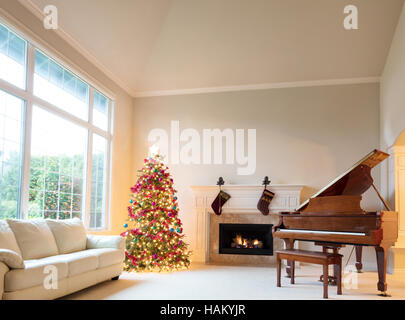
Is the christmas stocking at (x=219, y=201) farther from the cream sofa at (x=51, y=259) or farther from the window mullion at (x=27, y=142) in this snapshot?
the window mullion at (x=27, y=142)

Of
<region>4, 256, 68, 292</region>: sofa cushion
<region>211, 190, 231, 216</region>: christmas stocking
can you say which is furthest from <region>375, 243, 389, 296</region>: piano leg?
<region>4, 256, 68, 292</region>: sofa cushion

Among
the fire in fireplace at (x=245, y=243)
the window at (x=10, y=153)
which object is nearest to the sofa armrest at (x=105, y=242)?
the window at (x=10, y=153)

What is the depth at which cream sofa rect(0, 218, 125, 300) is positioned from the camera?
11.3 feet

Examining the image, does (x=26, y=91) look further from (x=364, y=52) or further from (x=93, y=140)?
(x=364, y=52)

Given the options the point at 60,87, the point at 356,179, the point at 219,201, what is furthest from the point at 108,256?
the point at 356,179

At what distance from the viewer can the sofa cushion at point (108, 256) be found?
4.81 meters

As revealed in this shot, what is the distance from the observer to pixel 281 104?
743 cm

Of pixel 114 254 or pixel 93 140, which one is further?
pixel 93 140

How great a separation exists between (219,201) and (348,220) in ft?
9.37

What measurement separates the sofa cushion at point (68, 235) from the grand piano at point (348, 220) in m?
2.65

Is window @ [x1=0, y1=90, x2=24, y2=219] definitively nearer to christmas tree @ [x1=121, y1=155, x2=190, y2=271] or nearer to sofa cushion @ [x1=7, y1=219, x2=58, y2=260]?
sofa cushion @ [x1=7, y1=219, x2=58, y2=260]
